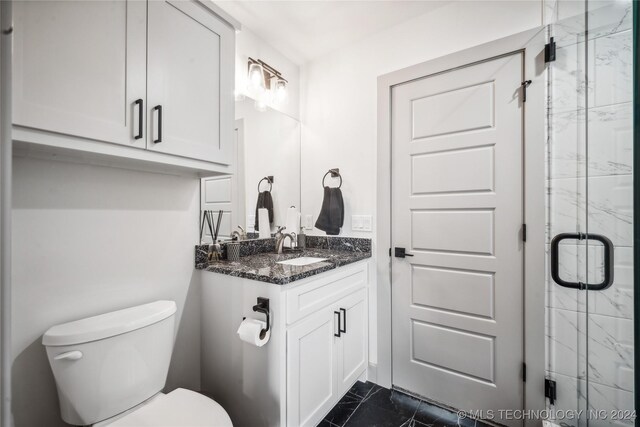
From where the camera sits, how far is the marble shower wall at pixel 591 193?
796mm

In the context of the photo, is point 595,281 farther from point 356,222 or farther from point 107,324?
point 107,324

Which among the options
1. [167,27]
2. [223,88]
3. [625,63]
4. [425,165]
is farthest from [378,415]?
[167,27]

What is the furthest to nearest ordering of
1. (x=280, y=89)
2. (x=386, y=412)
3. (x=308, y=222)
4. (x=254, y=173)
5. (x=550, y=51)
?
(x=308, y=222) < (x=280, y=89) < (x=254, y=173) < (x=386, y=412) < (x=550, y=51)

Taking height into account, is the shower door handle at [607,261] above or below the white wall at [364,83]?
below

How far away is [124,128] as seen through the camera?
1.03 metres

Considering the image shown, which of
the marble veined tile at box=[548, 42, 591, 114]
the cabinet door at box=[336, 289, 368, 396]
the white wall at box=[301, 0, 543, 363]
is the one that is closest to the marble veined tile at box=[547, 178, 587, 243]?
the marble veined tile at box=[548, 42, 591, 114]

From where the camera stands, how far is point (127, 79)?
1.04 meters

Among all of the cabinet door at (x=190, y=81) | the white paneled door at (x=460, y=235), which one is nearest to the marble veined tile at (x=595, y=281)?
the white paneled door at (x=460, y=235)

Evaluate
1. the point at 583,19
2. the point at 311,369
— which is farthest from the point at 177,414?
the point at 583,19

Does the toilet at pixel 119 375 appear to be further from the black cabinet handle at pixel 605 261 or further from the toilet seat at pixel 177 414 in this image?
the black cabinet handle at pixel 605 261

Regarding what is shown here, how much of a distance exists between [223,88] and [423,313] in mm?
1776

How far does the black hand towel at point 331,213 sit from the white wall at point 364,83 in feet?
0.25

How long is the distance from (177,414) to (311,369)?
0.62m

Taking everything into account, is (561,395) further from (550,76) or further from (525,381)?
(550,76)
